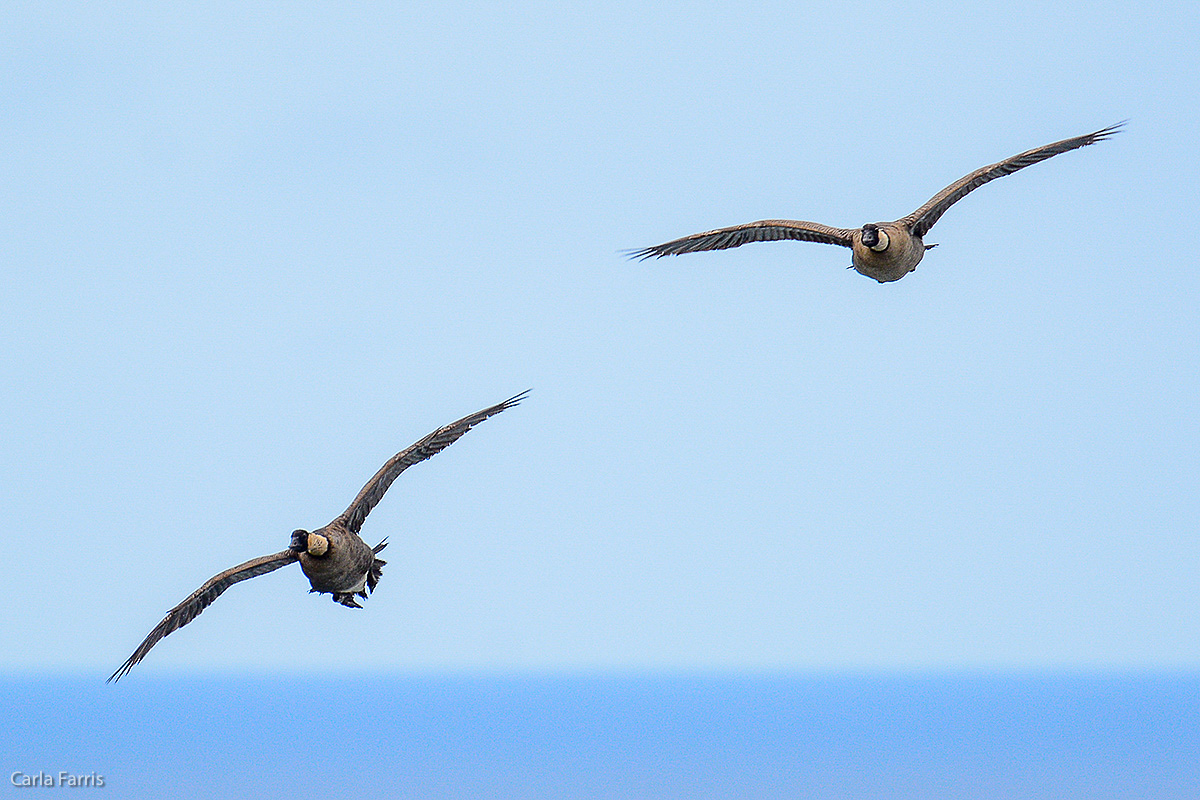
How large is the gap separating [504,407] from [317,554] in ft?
10.8

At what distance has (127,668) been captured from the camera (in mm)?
21516

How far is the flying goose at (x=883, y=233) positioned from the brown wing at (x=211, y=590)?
6.46 meters

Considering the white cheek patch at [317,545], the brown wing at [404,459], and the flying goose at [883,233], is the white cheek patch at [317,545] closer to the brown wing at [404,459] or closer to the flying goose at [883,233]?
the brown wing at [404,459]

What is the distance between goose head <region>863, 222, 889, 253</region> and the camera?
2148cm

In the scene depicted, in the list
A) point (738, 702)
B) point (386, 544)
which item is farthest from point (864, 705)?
point (386, 544)

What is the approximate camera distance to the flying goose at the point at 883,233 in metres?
21.7

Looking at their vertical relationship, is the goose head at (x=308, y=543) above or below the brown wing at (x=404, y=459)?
below

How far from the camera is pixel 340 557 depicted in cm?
2255

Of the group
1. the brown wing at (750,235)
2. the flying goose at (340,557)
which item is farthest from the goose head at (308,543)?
the brown wing at (750,235)

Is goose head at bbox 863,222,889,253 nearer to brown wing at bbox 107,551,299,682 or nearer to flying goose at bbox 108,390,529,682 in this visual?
flying goose at bbox 108,390,529,682

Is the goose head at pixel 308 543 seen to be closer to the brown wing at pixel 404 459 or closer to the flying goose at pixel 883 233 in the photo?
the brown wing at pixel 404 459

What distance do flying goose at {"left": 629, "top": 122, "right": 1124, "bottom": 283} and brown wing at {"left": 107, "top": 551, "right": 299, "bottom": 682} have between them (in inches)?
254

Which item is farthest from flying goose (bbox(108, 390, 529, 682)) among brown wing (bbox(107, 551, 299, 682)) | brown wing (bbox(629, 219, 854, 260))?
brown wing (bbox(629, 219, 854, 260))

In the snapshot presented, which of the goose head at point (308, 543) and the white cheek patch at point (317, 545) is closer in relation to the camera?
the goose head at point (308, 543)
